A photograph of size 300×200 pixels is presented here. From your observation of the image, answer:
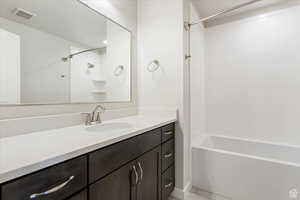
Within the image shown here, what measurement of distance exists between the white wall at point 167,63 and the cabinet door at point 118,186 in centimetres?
79

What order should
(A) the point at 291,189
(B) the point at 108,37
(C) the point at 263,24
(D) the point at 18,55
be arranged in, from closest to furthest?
(D) the point at 18,55
(A) the point at 291,189
(B) the point at 108,37
(C) the point at 263,24

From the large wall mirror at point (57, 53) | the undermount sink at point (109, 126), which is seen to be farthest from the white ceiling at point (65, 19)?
the undermount sink at point (109, 126)

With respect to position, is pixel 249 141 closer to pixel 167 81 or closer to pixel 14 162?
pixel 167 81

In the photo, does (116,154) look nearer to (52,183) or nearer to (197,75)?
(52,183)

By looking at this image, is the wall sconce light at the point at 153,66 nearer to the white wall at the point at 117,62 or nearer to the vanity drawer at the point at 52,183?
the white wall at the point at 117,62

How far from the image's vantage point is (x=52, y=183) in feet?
1.85

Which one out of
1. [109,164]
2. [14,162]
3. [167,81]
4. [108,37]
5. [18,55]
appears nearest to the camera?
[14,162]

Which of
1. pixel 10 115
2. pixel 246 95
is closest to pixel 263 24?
pixel 246 95

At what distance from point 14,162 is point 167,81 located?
1.42 m

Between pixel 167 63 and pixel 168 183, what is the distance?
1.27 m

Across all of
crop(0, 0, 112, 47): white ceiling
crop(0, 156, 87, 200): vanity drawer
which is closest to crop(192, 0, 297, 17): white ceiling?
crop(0, 0, 112, 47): white ceiling

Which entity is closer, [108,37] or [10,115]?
[10,115]

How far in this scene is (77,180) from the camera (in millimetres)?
641

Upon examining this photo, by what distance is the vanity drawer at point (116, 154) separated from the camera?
2.36 ft
